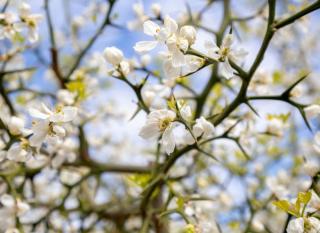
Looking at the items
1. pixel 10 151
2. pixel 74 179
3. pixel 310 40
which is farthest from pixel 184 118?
pixel 310 40

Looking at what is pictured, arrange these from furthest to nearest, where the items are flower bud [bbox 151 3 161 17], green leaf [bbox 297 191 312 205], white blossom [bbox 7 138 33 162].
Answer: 1. flower bud [bbox 151 3 161 17]
2. white blossom [bbox 7 138 33 162]
3. green leaf [bbox 297 191 312 205]

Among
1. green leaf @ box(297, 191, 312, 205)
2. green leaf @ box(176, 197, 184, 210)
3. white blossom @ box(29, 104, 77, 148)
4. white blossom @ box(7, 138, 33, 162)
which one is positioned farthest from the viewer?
green leaf @ box(176, 197, 184, 210)

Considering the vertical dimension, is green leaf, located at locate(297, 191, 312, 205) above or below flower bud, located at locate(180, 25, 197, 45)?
below

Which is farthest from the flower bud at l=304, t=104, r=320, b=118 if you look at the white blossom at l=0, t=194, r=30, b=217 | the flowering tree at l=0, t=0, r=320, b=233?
the white blossom at l=0, t=194, r=30, b=217

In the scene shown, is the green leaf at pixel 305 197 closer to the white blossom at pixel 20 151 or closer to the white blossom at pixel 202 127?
the white blossom at pixel 202 127

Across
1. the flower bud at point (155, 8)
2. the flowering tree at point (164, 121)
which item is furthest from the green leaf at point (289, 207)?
the flower bud at point (155, 8)

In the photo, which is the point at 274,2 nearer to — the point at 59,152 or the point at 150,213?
the point at 150,213

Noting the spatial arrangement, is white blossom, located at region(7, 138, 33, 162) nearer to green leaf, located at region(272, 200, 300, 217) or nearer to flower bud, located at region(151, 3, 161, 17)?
green leaf, located at region(272, 200, 300, 217)

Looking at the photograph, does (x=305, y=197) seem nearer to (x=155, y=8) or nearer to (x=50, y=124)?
(x=50, y=124)
